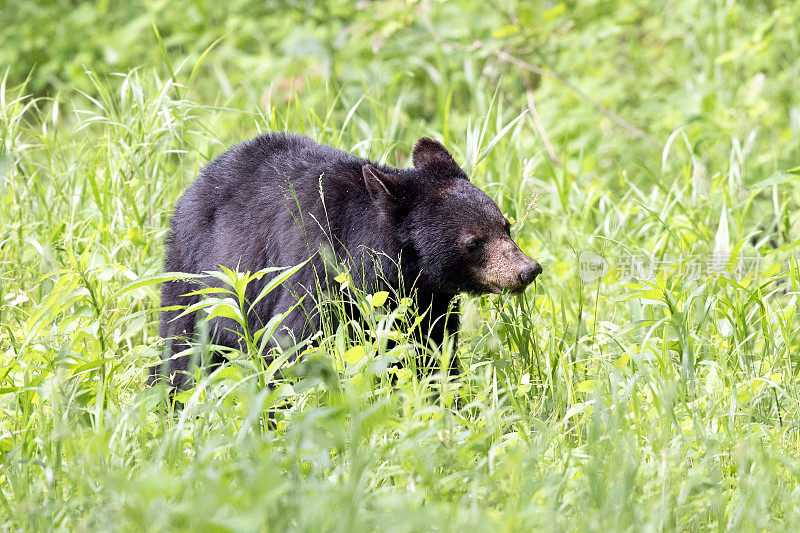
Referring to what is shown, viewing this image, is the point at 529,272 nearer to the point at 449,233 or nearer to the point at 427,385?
the point at 449,233

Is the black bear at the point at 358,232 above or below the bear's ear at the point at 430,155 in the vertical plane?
below

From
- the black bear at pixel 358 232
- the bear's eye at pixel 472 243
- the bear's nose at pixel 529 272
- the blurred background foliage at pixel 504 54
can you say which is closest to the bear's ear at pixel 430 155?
the black bear at pixel 358 232

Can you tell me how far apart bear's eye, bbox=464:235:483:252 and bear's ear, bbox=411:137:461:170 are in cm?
35

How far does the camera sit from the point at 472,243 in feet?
10.7

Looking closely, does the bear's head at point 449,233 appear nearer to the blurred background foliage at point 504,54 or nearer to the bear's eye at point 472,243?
the bear's eye at point 472,243

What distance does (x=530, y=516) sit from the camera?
6.73ft

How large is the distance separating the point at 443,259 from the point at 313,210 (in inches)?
21.3

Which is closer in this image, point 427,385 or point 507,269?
point 427,385

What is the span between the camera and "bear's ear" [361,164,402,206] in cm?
315

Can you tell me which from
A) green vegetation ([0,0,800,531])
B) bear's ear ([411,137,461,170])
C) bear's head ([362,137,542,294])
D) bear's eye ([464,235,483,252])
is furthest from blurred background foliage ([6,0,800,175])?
bear's eye ([464,235,483,252])

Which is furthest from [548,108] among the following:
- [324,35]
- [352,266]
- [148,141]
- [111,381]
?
[111,381]

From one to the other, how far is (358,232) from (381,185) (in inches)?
8.7

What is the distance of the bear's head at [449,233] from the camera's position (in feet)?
10.6

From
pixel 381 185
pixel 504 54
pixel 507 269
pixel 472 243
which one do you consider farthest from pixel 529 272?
pixel 504 54
